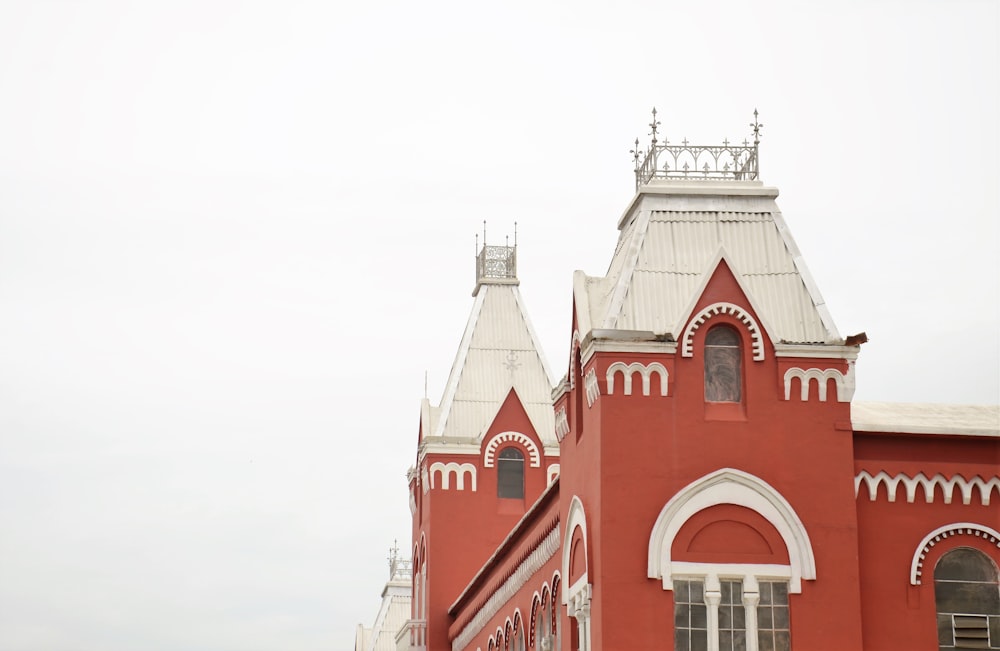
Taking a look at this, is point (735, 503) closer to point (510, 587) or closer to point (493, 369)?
point (510, 587)

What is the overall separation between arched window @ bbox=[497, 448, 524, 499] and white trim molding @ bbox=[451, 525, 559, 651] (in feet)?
14.9

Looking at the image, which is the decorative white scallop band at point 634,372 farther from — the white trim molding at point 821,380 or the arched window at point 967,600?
the arched window at point 967,600

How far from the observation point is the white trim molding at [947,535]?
30.4 meters

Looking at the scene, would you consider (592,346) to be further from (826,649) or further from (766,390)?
(826,649)

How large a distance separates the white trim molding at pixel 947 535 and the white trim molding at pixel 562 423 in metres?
7.25

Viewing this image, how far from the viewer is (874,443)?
101 feet

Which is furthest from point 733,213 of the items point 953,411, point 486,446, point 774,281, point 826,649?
point 486,446

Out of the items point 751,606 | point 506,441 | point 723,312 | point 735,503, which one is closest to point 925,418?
point 723,312

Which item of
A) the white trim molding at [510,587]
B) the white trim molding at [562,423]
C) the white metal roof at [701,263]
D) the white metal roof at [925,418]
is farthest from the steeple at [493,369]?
the white metal roof at [701,263]

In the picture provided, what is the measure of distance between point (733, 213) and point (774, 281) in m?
1.77

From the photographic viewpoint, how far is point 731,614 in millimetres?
29406

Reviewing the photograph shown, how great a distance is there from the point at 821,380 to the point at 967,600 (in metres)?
4.74

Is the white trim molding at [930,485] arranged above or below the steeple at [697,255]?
below

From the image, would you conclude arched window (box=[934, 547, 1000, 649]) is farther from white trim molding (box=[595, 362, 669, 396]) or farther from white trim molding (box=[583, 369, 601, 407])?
white trim molding (box=[583, 369, 601, 407])
